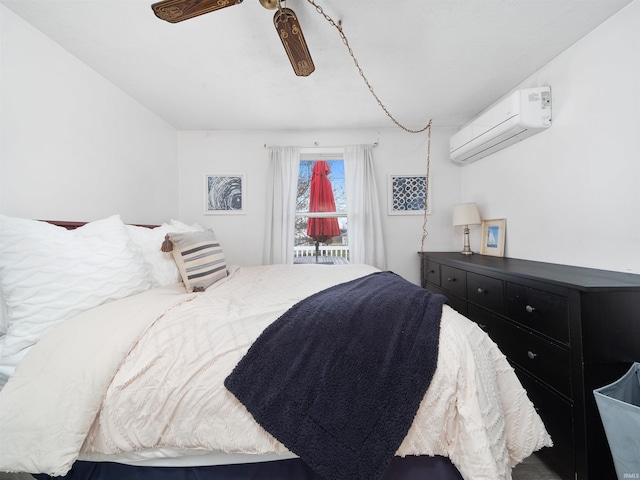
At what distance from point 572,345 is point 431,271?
60.4 inches

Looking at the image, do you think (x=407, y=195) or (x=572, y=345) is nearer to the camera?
(x=572, y=345)

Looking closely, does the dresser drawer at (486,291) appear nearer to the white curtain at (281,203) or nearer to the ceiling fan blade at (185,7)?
the white curtain at (281,203)

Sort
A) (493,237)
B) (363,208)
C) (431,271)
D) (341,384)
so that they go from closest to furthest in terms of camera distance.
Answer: (341,384), (493,237), (431,271), (363,208)

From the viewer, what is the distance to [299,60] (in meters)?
1.40

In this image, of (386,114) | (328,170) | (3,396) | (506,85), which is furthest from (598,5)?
(3,396)

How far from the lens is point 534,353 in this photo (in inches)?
54.1

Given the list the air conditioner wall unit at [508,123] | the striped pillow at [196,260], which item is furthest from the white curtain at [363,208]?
the striped pillow at [196,260]

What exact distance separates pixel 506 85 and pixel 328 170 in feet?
6.07

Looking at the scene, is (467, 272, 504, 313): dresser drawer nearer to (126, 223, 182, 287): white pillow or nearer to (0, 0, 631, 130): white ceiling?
(0, 0, 631, 130): white ceiling

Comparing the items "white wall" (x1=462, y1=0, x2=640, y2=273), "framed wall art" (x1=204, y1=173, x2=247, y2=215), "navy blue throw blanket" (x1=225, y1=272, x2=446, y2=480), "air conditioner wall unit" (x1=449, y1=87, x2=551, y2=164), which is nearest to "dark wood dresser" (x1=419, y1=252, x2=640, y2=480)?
"white wall" (x1=462, y1=0, x2=640, y2=273)

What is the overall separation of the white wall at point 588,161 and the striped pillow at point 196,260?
7.82 ft

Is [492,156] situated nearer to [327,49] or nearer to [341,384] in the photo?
[327,49]

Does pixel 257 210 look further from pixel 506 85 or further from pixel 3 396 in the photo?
pixel 506 85

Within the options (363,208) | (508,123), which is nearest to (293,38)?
(508,123)
